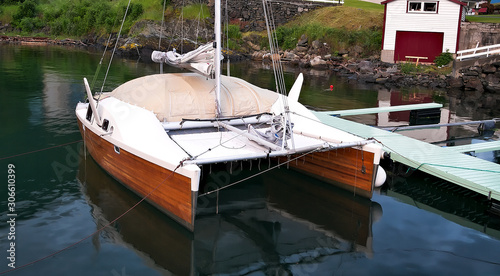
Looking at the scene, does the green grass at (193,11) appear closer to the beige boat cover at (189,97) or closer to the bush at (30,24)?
the bush at (30,24)

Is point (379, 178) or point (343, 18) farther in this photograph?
point (343, 18)

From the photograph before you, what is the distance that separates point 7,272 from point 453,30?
3414cm

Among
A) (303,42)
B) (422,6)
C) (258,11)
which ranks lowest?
(303,42)

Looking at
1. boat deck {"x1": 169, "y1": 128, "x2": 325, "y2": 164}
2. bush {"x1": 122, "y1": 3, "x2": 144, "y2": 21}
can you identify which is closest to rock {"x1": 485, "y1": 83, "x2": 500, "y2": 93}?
boat deck {"x1": 169, "y1": 128, "x2": 325, "y2": 164}

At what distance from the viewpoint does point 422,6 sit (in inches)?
1414

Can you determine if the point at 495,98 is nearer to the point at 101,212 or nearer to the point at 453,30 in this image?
the point at 453,30

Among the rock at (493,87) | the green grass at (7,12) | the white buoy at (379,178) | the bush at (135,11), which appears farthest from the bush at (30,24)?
the white buoy at (379,178)

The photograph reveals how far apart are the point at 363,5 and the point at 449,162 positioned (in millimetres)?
39616

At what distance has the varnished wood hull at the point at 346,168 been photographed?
1088cm

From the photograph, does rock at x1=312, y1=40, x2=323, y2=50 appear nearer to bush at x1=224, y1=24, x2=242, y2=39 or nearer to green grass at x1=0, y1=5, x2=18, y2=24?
bush at x1=224, y1=24, x2=242, y2=39

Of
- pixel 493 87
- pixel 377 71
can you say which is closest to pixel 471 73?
pixel 493 87

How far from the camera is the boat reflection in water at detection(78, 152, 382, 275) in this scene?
871cm

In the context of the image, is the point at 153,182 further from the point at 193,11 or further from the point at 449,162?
the point at 193,11

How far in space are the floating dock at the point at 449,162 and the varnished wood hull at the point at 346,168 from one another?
1134 millimetres
